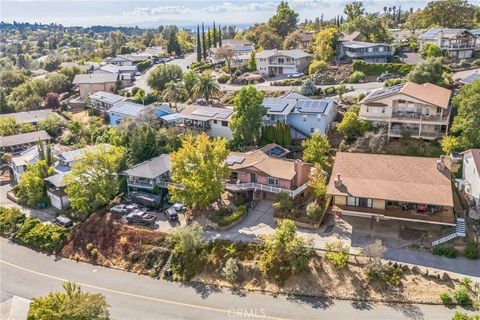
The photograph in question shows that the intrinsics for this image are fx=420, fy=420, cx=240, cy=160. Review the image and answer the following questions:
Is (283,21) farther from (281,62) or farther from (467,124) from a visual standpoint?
(467,124)

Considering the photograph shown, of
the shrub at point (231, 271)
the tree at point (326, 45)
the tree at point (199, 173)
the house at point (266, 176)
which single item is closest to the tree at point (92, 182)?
the tree at point (199, 173)

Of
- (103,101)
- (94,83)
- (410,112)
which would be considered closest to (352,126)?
(410,112)

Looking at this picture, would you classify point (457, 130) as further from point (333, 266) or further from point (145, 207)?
point (145, 207)

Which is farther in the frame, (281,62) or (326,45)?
(281,62)

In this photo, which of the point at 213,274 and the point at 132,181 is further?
the point at 132,181

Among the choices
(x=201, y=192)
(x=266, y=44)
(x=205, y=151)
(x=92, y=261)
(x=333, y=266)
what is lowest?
(x=92, y=261)

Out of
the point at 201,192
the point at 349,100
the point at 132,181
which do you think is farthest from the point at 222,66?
the point at 201,192

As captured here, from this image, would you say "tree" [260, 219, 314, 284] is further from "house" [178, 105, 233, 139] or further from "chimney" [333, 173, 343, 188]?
"house" [178, 105, 233, 139]
